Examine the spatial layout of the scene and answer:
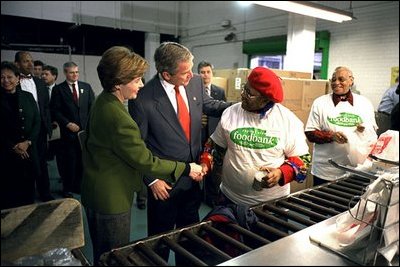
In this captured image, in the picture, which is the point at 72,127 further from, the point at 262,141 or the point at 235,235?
the point at 235,235

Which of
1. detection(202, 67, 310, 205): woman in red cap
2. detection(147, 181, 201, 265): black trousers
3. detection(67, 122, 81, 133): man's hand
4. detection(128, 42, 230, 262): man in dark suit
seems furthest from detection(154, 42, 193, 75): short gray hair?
detection(67, 122, 81, 133): man's hand

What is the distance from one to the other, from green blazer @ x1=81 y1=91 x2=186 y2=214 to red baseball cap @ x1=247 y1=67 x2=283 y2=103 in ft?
1.75

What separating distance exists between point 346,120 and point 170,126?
52.7 inches

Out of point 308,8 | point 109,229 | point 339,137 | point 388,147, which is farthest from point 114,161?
point 308,8

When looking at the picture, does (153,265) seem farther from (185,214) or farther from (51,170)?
(51,170)

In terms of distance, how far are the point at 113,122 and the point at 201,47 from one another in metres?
8.72

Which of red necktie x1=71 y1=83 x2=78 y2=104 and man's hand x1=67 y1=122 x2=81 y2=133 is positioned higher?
red necktie x1=71 y1=83 x2=78 y2=104

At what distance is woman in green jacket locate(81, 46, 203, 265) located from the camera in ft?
4.59

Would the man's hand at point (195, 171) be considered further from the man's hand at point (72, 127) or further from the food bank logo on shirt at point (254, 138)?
the man's hand at point (72, 127)

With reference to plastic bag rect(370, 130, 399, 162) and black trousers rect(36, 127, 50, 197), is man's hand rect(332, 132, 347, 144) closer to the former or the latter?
plastic bag rect(370, 130, 399, 162)

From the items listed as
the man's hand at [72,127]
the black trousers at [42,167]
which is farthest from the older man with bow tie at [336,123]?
the black trousers at [42,167]

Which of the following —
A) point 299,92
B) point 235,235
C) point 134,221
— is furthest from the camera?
point 299,92

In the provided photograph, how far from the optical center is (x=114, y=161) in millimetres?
1456

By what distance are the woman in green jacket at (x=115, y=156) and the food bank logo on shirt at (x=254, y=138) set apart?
34 cm
